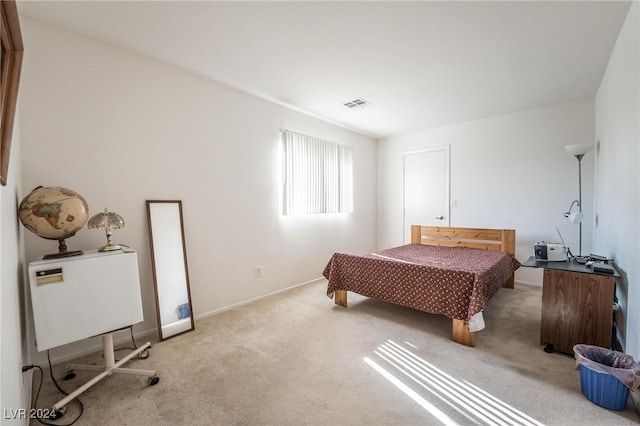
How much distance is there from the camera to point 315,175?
4289 millimetres

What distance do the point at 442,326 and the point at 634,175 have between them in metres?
1.83

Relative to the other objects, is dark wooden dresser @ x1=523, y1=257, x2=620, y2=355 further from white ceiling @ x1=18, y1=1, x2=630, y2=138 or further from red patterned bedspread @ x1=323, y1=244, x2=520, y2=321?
white ceiling @ x1=18, y1=1, x2=630, y2=138

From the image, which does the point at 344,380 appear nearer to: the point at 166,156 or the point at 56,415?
the point at 56,415

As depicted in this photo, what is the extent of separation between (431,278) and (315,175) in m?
2.38

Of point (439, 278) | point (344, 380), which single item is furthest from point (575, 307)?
point (344, 380)

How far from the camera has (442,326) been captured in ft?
8.91

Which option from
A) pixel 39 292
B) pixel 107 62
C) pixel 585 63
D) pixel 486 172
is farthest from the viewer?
pixel 486 172

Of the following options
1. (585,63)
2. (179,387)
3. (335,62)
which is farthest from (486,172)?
(179,387)

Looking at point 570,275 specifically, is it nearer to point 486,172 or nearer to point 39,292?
point 486,172

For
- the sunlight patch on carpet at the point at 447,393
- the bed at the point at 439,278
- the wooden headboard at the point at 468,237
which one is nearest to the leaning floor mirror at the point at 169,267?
the bed at the point at 439,278

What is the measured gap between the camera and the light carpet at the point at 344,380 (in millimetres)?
1570

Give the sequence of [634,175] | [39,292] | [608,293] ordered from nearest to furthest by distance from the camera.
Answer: [39,292]
[634,175]
[608,293]

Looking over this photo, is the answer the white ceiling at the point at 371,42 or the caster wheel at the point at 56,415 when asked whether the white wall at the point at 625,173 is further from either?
the caster wheel at the point at 56,415

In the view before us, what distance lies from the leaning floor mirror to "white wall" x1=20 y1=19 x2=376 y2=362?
0.09m
